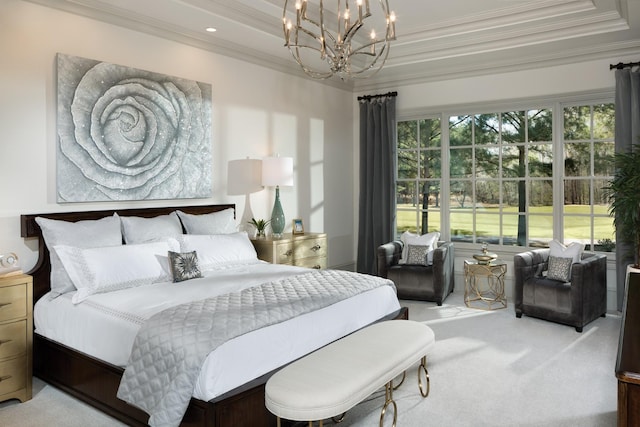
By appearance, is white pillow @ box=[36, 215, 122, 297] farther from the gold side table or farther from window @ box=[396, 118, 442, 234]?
window @ box=[396, 118, 442, 234]

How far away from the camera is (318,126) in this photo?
20.5ft

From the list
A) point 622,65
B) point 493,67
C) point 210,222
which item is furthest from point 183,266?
point 622,65

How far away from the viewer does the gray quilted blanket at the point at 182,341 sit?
2.30 metres

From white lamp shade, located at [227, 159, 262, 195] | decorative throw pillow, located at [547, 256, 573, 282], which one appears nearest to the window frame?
decorative throw pillow, located at [547, 256, 573, 282]

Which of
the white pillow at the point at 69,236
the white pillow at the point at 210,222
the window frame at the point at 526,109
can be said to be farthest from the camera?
the window frame at the point at 526,109

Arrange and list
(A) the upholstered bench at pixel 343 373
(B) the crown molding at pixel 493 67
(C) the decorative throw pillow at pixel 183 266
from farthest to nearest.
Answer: (B) the crown molding at pixel 493 67, (C) the decorative throw pillow at pixel 183 266, (A) the upholstered bench at pixel 343 373

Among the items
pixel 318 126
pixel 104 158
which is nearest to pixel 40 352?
pixel 104 158

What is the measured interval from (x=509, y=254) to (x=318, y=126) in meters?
2.74

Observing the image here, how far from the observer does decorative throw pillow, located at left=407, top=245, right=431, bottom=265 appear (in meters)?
5.62

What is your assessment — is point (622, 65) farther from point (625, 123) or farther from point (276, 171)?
point (276, 171)

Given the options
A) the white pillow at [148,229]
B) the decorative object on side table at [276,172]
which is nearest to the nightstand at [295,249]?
the decorative object on side table at [276,172]

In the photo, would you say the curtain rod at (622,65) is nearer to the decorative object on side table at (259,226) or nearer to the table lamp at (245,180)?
the table lamp at (245,180)

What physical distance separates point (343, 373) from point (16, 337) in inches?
83.4

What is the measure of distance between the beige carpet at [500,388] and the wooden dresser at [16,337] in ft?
0.37
